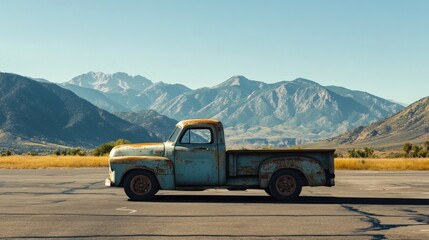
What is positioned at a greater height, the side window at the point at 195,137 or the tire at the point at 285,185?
the side window at the point at 195,137

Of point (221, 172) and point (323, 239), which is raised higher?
point (221, 172)

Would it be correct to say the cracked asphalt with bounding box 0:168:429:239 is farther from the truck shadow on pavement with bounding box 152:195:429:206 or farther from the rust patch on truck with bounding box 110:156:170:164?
the rust patch on truck with bounding box 110:156:170:164

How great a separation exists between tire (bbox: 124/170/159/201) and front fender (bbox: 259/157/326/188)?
302cm

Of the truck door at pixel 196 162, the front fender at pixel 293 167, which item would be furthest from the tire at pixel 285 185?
the truck door at pixel 196 162

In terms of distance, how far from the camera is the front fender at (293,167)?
15.6 metres

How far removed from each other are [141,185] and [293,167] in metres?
4.32

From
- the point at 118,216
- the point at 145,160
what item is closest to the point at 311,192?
the point at 145,160

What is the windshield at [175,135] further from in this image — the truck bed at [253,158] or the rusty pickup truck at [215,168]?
the truck bed at [253,158]

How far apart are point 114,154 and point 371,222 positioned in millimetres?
7673

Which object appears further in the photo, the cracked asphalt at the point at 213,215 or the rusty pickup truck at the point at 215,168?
the rusty pickup truck at the point at 215,168

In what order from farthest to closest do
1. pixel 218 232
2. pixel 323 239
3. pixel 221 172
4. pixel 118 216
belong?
pixel 221 172 → pixel 118 216 → pixel 218 232 → pixel 323 239

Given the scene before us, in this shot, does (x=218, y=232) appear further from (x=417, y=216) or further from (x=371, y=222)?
(x=417, y=216)

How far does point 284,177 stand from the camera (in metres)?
15.8

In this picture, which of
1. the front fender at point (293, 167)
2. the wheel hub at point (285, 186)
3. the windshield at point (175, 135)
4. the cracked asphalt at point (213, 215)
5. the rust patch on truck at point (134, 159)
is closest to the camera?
the cracked asphalt at point (213, 215)
